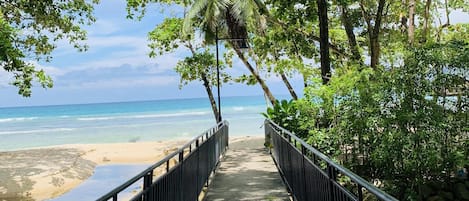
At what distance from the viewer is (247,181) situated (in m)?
7.39

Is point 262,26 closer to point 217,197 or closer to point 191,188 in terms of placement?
point 217,197

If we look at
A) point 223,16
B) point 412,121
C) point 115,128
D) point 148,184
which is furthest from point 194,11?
point 115,128

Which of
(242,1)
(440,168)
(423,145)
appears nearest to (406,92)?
(423,145)

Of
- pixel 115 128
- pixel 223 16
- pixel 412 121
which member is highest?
pixel 223 16

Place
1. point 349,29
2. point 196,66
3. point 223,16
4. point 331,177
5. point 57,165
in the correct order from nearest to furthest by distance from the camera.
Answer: point 331,177 < point 349,29 < point 57,165 < point 223,16 < point 196,66

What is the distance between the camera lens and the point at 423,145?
5.09 metres

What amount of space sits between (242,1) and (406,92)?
8606 millimetres

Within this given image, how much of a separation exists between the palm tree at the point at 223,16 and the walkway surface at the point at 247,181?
17.1ft

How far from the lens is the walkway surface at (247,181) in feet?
20.3

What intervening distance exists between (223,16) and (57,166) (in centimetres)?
790

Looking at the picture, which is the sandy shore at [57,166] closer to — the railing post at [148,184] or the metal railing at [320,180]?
the metal railing at [320,180]

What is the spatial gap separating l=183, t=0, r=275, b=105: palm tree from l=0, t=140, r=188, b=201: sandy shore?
562 cm

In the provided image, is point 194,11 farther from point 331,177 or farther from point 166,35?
point 331,177

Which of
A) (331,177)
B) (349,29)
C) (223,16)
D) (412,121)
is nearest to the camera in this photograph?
(331,177)
